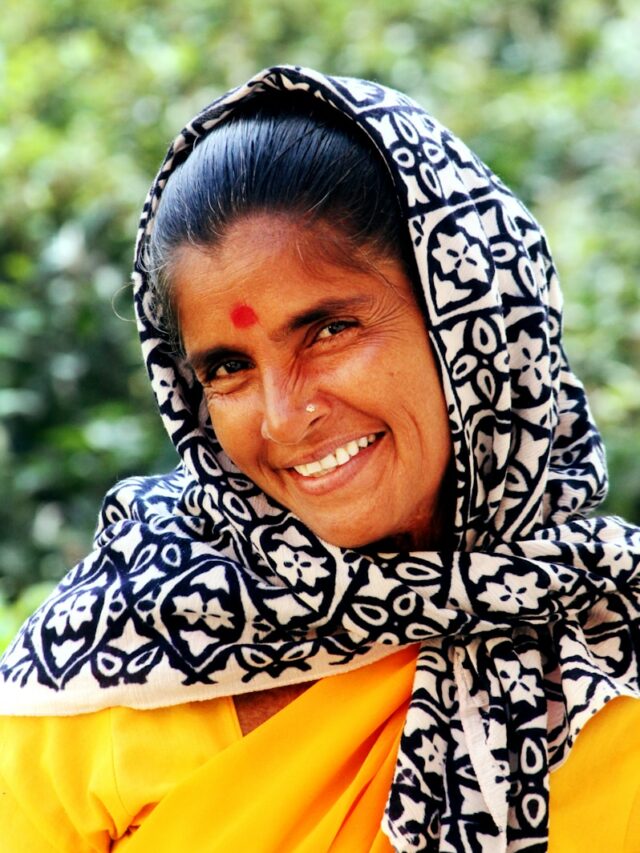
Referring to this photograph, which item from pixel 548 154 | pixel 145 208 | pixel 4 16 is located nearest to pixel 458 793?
pixel 145 208

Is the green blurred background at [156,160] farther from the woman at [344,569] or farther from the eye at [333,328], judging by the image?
the eye at [333,328]

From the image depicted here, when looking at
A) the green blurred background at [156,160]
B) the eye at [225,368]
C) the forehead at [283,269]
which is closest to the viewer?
the forehead at [283,269]

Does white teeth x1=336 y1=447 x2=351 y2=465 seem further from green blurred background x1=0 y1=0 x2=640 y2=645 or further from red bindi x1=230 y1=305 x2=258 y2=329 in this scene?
green blurred background x1=0 y1=0 x2=640 y2=645

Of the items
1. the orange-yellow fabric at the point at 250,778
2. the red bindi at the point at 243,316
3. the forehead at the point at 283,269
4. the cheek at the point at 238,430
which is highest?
the forehead at the point at 283,269

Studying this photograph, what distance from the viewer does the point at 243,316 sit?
71.4 inches

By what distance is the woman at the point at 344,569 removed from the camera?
5.98 ft

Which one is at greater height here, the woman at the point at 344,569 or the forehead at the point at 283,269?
the forehead at the point at 283,269

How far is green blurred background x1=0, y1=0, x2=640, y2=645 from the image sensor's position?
449 centimetres

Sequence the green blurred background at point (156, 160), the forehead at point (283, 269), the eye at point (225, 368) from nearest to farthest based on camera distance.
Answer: the forehead at point (283, 269) → the eye at point (225, 368) → the green blurred background at point (156, 160)

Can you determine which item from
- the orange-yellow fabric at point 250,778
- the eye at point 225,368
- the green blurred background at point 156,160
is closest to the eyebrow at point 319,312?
the eye at point 225,368

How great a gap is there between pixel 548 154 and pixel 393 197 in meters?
4.51

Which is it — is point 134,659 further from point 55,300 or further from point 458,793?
point 55,300

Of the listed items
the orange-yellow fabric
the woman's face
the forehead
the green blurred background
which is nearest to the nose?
the woman's face

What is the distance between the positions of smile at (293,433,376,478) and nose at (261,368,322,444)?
5cm
